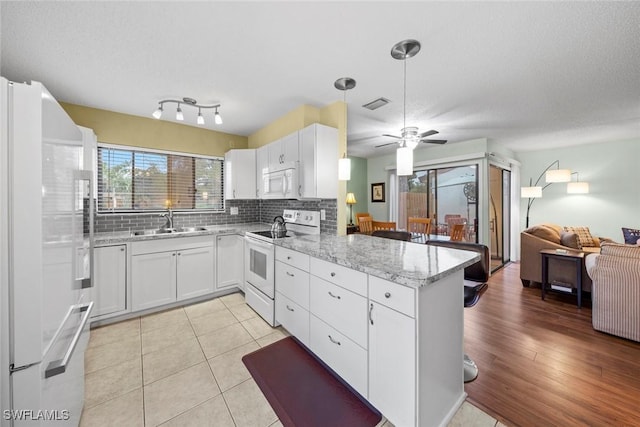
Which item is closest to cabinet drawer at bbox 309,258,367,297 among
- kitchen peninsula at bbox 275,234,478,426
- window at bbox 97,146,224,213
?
kitchen peninsula at bbox 275,234,478,426

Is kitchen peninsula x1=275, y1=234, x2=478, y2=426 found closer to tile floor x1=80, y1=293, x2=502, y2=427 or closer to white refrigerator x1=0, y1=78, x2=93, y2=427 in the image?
tile floor x1=80, y1=293, x2=502, y2=427

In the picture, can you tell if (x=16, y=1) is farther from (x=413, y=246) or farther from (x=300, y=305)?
(x=413, y=246)

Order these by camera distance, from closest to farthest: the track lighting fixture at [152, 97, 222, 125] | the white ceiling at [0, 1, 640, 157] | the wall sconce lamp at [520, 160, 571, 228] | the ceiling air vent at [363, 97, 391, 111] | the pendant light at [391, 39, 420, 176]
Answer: the white ceiling at [0, 1, 640, 157] < the pendant light at [391, 39, 420, 176] < the track lighting fixture at [152, 97, 222, 125] < the ceiling air vent at [363, 97, 391, 111] < the wall sconce lamp at [520, 160, 571, 228]

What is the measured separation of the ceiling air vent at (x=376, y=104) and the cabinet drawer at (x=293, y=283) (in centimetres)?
210

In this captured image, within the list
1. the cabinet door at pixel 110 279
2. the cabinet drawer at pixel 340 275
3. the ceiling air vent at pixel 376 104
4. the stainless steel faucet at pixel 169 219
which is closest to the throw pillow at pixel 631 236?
the ceiling air vent at pixel 376 104

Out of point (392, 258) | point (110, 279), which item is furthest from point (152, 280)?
point (392, 258)

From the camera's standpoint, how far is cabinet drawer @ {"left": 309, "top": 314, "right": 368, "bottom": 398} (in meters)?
1.54

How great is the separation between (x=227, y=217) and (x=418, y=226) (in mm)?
4173

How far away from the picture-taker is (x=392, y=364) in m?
1.34

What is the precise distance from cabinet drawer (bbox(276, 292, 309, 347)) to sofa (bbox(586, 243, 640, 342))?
3.02 meters

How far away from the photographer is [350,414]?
1546mm

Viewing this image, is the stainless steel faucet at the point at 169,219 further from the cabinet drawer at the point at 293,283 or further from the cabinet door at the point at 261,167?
the cabinet drawer at the point at 293,283

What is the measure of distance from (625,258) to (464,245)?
1674 millimetres

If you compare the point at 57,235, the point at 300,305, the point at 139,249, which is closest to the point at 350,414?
the point at 300,305
